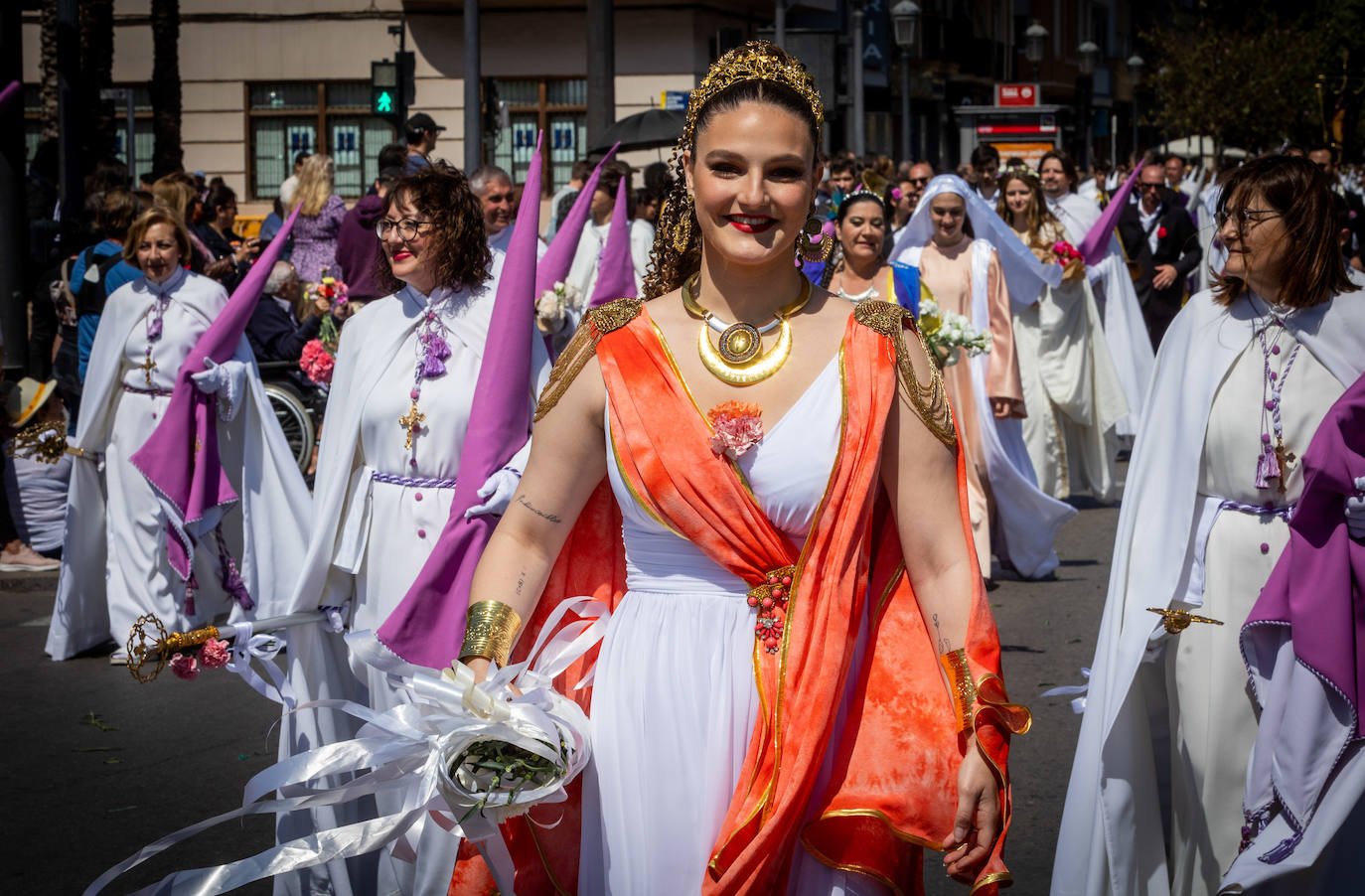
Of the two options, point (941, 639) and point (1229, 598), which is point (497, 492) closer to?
point (941, 639)

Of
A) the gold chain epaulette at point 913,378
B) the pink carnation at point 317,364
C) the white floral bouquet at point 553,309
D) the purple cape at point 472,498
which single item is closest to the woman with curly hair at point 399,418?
the purple cape at point 472,498

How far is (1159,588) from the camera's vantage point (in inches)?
166

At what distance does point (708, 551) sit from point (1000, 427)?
6.98 meters

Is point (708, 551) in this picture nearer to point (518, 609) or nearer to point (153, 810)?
point (518, 609)

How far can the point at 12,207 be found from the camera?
1194 cm

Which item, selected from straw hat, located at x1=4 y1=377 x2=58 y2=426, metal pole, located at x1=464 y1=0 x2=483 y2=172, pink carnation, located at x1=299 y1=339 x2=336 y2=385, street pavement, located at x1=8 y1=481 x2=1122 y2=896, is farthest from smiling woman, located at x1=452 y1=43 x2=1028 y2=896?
metal pole, located at x1=464 y1=0 x2=483 y2=172

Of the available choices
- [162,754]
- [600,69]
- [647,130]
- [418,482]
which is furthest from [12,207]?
[600,69]

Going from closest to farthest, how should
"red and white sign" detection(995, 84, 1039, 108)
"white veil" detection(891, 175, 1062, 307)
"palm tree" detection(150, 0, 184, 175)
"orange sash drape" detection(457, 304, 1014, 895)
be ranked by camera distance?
1. "orange sash drape" detection(457, 304, 1014, 895)
2. "white veil" detection(891, 175, 1062, 307)
3. "palm tree" detection(150, 0, 184, 175)
4. "red and white sign" detection(995, 84, 1039, 108)

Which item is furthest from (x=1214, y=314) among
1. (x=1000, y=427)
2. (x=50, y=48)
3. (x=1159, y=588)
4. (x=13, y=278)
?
(x=50, y=48)

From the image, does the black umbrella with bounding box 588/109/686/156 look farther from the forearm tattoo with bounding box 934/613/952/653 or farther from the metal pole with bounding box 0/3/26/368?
the forearm tattoo with bounding box 934/613/952/653

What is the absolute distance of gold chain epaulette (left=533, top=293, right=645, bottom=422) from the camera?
3102mm

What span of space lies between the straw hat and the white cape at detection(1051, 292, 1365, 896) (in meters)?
7.74

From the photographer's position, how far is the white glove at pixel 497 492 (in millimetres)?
4332

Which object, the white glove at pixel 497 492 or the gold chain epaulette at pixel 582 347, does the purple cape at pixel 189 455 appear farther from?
the gold chain epaulette at pixel 582 347
